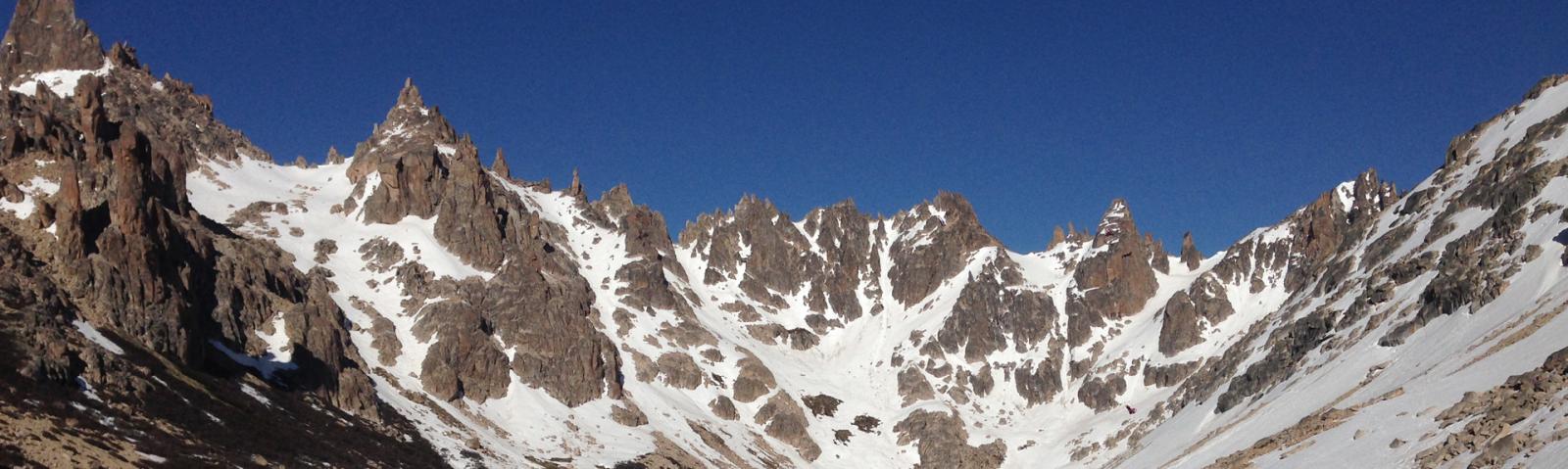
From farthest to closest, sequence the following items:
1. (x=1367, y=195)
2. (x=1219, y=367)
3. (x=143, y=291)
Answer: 1. (x=1367, y=195)
2. (x=1219, y=367)
3. (x=143, y=291)

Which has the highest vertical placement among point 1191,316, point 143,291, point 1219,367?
point 1191,316

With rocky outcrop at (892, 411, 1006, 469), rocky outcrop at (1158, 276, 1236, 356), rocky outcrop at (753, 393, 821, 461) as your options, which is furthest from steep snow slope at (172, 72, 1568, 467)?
rocky outcrop at (1158, 276, 1236, 356)

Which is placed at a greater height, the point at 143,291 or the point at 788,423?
the point at 143,291

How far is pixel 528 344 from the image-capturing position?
16525 centimetres

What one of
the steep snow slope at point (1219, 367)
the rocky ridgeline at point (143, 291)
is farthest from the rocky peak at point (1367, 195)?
the rocky ridgeline at point (143, 291)

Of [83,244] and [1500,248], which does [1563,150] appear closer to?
[1500,248]

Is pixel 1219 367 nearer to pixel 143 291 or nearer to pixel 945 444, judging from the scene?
pixel 945 444

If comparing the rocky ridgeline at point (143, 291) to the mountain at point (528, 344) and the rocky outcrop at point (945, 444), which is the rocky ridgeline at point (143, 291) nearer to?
the mountain at point (528, 344)

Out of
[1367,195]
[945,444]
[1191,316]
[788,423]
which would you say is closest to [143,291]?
[788,423]

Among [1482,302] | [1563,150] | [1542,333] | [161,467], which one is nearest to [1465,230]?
[1563,150]

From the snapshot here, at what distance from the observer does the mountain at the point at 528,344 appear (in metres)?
65.5

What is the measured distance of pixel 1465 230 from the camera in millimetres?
106938

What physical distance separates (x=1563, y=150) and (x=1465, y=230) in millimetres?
10515

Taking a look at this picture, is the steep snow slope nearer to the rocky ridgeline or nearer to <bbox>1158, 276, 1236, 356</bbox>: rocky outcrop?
<bbox>1158, 276, 1236, 356</bbox>: rocky outcrop
